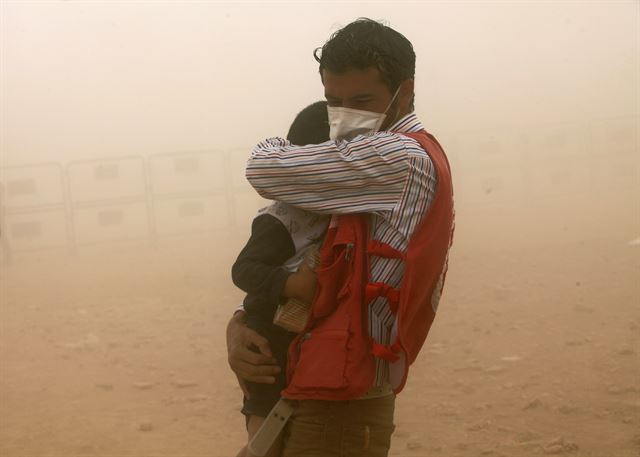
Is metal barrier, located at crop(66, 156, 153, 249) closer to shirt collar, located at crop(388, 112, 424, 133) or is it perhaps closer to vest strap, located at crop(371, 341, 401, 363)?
shirt collar, located at crop(388, 112, 424, 133)

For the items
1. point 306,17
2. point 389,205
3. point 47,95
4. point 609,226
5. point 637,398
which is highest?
point 306,17

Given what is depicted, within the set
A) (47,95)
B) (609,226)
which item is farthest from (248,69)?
(609,226)

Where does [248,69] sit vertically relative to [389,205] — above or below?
above

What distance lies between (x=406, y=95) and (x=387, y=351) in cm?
52

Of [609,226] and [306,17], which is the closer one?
[306,17]

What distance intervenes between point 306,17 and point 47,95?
1.82 metres

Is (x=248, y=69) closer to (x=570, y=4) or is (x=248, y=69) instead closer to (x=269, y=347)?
(x=570, y=4)

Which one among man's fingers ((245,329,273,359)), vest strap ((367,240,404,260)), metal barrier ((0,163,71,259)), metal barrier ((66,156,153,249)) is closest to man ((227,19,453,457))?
vest strap ((367,240,404,260))

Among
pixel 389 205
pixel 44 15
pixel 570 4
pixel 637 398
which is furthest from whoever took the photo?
pixel 570 4

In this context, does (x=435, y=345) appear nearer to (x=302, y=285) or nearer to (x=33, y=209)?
(x=33, y=209)

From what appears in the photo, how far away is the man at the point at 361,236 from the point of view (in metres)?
1.74

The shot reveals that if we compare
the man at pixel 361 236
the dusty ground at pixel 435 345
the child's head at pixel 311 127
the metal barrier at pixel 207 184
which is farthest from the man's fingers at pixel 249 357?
the metal barrier at pixel 207 184

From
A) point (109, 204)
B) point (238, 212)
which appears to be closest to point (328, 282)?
point (238, 212)

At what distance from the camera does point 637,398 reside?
4828 millimetres
